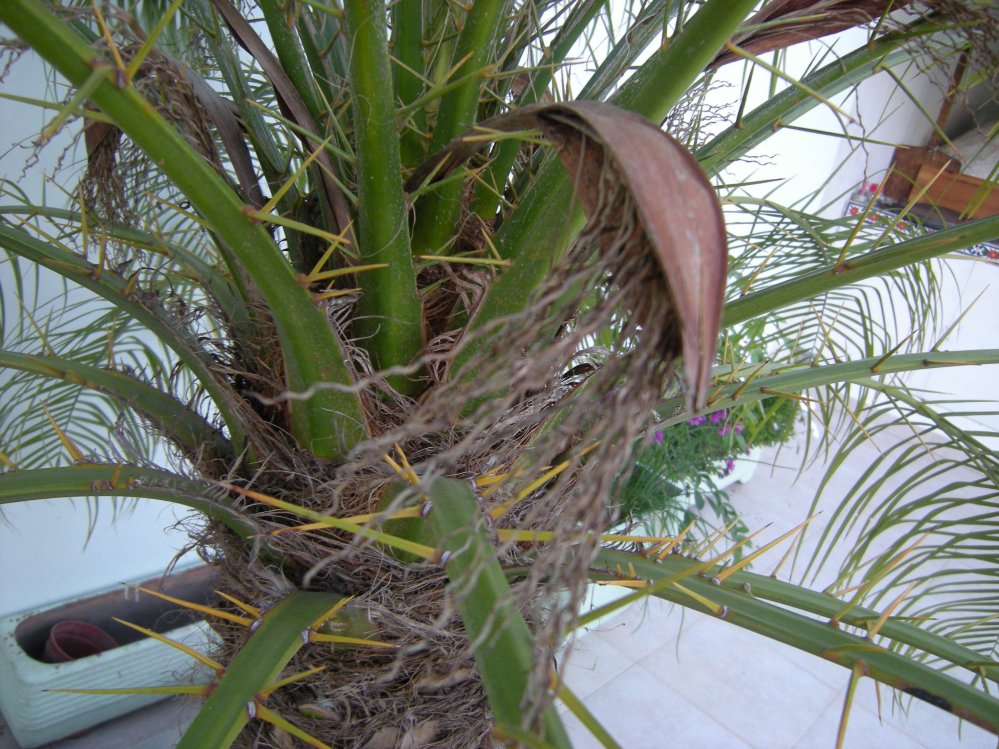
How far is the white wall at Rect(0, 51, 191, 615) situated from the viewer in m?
0.83

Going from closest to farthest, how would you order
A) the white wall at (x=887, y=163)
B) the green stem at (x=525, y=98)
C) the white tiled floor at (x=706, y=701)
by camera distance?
the green stem at (x=525, y=98), the white tiled floor at (x=706, y=701), the white wall at (x=887, y=163)

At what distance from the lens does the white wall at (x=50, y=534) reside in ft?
2.72

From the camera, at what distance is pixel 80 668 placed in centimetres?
86

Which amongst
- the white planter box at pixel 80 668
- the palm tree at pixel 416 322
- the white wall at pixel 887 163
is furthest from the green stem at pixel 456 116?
the white wall at pixel 887 163

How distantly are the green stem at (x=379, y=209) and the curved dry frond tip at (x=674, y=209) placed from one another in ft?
0.35

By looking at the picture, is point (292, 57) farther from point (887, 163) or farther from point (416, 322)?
point (887, 163)

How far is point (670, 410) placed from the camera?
1.30ft

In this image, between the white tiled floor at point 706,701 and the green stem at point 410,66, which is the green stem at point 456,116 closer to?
the green stem at point 410,66

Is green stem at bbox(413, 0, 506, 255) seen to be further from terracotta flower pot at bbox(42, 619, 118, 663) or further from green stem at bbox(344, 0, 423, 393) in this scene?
terracotta flower pot at bbox(42, 619, 118, 663)

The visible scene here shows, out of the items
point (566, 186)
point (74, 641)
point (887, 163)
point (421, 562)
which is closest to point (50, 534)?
point (74, 641)

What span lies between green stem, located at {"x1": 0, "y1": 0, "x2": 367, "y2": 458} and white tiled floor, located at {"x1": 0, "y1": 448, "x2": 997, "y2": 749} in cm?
79

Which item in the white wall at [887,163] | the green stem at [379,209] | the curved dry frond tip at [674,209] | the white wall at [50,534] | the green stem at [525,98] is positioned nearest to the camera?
the curved dry frond tip at [674,209]

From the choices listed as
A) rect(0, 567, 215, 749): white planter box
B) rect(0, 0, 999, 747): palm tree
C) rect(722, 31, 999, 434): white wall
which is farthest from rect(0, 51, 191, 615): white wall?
rect(722, 31, 999, 434): white wall

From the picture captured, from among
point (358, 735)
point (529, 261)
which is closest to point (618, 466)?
point (529, 261)
